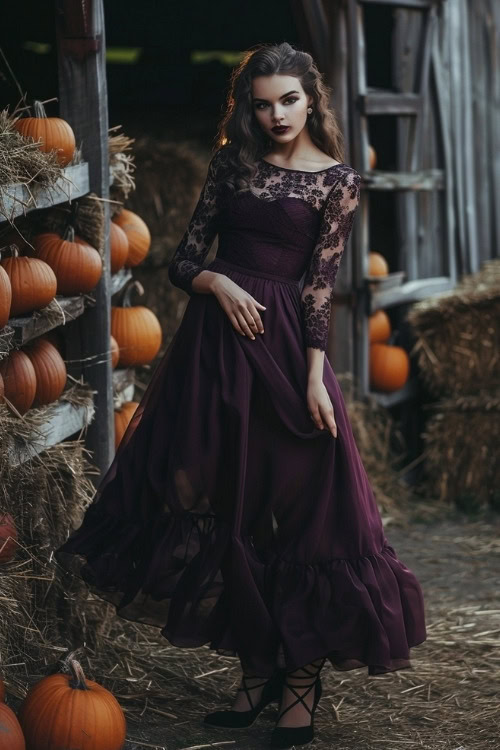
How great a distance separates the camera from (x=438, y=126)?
7.30m

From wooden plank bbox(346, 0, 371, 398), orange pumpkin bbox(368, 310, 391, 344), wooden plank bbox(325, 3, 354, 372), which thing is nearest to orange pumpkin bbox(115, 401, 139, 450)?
wooden plank bbox(325, 3, 354, 372)

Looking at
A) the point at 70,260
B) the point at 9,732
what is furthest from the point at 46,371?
the point at 9,732

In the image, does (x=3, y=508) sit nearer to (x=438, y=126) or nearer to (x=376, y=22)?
(x=438, y=126)

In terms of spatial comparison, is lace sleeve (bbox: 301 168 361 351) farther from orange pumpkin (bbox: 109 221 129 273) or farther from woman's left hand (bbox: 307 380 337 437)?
orange pumpkin (bbox: 109 221 129 273)

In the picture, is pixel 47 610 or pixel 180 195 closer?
pixel 47 610

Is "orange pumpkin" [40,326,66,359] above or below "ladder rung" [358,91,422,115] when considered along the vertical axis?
below

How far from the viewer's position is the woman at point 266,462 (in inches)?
134

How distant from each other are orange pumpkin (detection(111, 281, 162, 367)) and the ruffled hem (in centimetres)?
168

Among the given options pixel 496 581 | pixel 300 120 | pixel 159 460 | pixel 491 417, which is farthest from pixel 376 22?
pixel 159 460

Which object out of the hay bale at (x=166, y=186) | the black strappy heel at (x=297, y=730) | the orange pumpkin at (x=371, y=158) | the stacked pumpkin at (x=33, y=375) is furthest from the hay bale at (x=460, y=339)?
the black strappy heel at (x=297, y=730)

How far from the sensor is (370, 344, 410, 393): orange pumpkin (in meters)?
6.96

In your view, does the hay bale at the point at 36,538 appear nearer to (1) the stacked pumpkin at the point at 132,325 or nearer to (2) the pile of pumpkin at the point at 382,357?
(1) the stacked pumpkin at the point at 132,325

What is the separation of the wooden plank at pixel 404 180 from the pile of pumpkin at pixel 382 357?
1.61 feet

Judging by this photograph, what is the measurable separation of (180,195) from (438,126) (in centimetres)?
165
